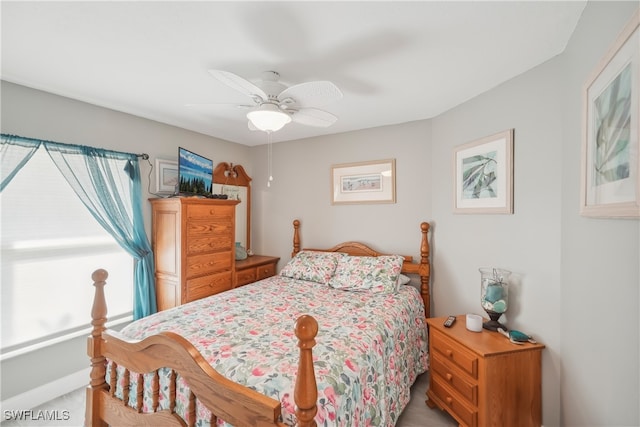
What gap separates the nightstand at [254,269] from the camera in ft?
10.6

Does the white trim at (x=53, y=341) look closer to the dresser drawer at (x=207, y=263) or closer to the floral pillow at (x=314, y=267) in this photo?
the dresser drawer at (x=207, y=263)

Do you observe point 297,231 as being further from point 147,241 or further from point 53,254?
point 53,254

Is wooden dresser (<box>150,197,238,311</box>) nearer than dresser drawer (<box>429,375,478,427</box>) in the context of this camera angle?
No

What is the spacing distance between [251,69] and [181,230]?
161cm

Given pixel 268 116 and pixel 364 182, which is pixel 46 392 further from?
pixel 364 182

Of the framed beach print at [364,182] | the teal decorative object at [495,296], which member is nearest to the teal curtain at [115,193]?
the framed beach print at [364,182]

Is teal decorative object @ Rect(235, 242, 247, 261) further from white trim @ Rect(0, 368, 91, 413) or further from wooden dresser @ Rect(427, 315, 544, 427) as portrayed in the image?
wooden dresser @ Rect(427, 315, 544, 427)

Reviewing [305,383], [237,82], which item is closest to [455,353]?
[305,383]

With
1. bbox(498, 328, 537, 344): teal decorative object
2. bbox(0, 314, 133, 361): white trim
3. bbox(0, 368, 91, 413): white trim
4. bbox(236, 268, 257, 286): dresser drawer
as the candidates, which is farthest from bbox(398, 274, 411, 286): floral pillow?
bbox(0, 368, 91, 413): white trim

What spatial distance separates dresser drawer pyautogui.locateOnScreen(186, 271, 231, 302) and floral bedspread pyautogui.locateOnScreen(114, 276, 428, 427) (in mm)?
428

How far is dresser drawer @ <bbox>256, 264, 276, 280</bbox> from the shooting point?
11.5 feet

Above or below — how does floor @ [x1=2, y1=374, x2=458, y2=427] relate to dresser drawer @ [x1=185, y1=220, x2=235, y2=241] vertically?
below

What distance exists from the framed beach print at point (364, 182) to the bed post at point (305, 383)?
231cm

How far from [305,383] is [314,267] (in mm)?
2025
